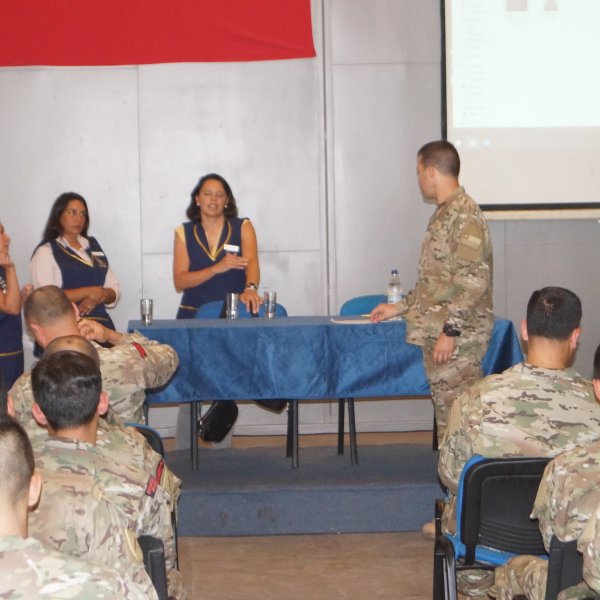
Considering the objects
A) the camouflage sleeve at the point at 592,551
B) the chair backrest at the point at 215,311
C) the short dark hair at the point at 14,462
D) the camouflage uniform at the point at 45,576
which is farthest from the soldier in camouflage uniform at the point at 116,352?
the camouflage uniform at the point at 45,576

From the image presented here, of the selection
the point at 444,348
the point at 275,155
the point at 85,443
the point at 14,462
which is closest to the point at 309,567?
the point at 444,348

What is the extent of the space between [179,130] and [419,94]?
1586 mm

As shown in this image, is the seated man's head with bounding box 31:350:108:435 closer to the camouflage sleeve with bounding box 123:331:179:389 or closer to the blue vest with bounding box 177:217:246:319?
the camouflage sleeve with bounding box 123:331:179:389

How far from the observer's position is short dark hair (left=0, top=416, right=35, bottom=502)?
1639 millimetres

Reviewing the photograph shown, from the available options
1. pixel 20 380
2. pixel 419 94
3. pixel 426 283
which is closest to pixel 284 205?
pixel 419 94

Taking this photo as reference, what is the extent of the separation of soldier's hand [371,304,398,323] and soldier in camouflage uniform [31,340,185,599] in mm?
2326

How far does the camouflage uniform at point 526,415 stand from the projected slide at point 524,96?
3.64m

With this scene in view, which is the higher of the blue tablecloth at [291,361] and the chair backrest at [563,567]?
the blue tablecloth at [291,361]

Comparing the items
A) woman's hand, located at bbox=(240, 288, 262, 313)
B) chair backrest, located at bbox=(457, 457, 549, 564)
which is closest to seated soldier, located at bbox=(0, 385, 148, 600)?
chair backrest, located at bbox=(457, 457, 549, 564)

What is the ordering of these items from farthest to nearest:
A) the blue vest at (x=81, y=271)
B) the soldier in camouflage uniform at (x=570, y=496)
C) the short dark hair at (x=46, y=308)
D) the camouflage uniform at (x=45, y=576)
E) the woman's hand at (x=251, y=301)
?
1. the blue vest at (x=81, y=271)
2. the woman's hand at (x=251, y=301)
3. the short dark hair at (x=46, y=308)
4. the soldier in camouflage uniform at (x=570, y=496)
5. the camouflage uniform at (x=45, y=576)

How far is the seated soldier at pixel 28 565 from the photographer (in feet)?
4.99

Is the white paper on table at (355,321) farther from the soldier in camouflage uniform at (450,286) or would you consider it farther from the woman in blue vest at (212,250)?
the woman in blue vest at (212,250)

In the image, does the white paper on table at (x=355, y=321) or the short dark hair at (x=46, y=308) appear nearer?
the short dark hair at (x=46, y=308)

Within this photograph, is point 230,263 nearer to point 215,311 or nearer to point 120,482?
point 215,311
